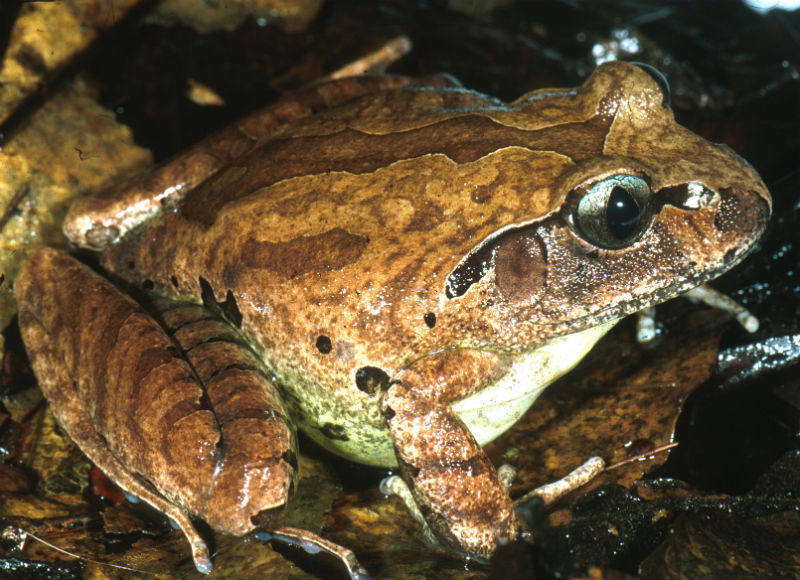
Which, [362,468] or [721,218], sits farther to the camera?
[362,468]

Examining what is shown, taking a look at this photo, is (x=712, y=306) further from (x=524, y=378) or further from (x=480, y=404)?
(x=480, y=404)

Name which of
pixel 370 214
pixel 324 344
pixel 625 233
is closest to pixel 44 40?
pixel 370 214

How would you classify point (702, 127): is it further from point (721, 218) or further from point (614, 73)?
point (721, 218)

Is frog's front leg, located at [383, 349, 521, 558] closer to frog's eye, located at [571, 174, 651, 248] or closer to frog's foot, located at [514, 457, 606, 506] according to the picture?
frog's foot, located at [514, 457, 606, 506]

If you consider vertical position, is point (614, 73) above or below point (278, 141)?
above

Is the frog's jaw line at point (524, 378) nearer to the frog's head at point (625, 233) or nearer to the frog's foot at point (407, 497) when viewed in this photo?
the frog's head at point (625, 233)

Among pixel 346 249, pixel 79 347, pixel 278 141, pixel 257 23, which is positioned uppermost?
pixel 257 23

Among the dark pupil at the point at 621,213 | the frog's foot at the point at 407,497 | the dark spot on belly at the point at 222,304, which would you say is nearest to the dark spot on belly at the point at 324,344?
the dark spot on belly at the point at 222,304

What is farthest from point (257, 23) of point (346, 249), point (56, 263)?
point (346, 249)
